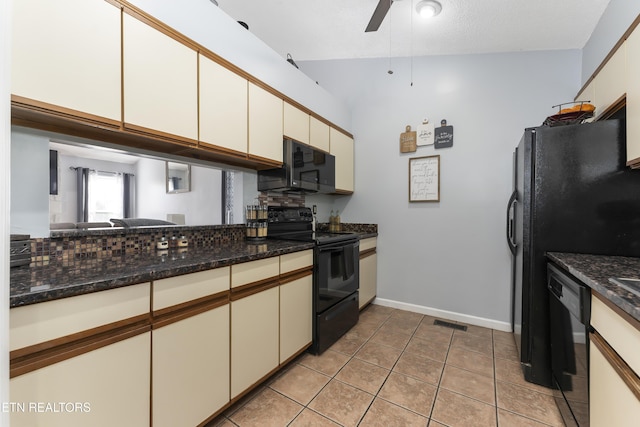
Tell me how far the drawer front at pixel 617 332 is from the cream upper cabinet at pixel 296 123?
7.13 ft

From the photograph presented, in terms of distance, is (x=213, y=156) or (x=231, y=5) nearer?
(x=213, y=156)

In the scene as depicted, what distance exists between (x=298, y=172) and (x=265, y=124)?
19.1 inches


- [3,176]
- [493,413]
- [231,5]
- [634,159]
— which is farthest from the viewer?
[231,5]

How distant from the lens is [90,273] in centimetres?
103

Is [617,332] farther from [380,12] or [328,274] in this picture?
[380,12]

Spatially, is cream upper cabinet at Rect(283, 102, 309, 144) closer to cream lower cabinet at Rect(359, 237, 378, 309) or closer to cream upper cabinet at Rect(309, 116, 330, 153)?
cream upper cabinet at Rect(309, 116, 330, 153)

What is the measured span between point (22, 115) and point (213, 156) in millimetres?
942

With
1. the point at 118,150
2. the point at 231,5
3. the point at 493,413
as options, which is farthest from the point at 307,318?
the point at 231,5

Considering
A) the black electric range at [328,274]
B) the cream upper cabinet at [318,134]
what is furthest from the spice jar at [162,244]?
the cream upper cabinet at [318,134]

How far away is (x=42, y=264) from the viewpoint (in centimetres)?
123

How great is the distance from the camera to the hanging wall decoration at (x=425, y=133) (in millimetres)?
2879

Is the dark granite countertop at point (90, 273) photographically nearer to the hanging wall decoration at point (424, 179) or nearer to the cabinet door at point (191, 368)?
the cabinet door at point (191, 368)

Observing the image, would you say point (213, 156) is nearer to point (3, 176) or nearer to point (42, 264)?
point (42, 264)

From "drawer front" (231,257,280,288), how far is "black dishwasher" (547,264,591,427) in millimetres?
1538
